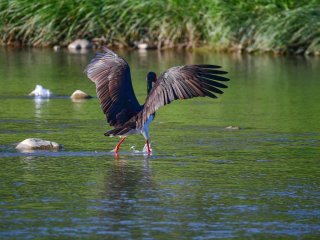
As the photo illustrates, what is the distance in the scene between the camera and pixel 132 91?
462 inches

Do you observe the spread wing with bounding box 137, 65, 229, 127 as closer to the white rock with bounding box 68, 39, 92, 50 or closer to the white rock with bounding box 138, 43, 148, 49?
the white rock with bounding box 138, 43, 148, 49

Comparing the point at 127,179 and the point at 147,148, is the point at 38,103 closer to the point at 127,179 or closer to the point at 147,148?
the point at 147,148

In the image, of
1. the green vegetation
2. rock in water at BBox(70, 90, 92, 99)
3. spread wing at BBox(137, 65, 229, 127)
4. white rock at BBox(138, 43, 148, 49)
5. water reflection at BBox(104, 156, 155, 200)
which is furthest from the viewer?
white rock at BBox(138, 43, 148, 49)

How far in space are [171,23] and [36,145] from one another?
489 inches

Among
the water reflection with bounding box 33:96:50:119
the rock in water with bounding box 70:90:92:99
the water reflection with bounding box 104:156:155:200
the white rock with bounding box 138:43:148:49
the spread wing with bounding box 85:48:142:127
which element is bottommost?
the water reflection with bounding box 104:156:155:200

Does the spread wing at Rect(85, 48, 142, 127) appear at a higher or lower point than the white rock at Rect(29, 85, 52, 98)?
higher

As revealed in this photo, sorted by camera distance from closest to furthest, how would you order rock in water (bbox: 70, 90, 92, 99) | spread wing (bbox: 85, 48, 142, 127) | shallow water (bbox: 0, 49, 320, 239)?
1. shallow water (bbox: 0, 49, 320, 239)
2. spread wing (bbox: 85, 48, 142, 127)
3. rock in water (bbox: 70, 90, 92, 99)

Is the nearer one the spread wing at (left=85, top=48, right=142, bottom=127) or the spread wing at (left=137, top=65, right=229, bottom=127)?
the spread wing at (left=137, top=65, right=229, bottom=127)

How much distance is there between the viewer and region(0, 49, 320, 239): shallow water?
8547mm

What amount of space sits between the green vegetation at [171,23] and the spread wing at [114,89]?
1051 centimetres

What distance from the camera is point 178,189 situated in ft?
32.3

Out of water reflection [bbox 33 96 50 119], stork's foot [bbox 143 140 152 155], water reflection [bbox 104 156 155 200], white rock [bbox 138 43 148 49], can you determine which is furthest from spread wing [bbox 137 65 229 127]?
white rock [bbox 138 43 148 49]

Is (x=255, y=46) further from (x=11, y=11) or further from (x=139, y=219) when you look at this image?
(x=139, y=219)

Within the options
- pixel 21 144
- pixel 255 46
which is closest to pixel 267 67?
pixel 255 46
